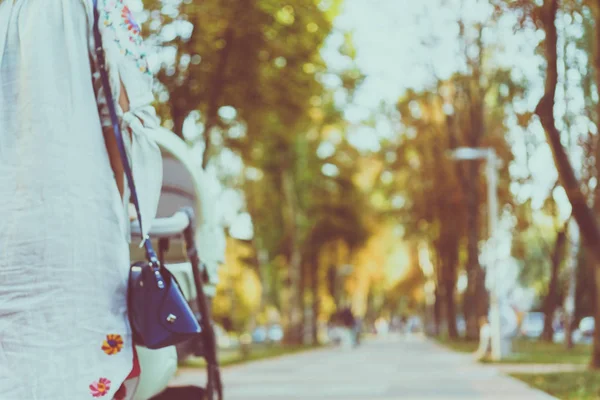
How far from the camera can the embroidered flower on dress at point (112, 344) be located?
9.84ft

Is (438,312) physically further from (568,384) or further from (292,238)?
(568,384)

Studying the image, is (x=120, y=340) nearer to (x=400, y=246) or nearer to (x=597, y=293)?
(x=597, y=293)

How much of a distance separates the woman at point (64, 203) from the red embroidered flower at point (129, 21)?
0.18 feet

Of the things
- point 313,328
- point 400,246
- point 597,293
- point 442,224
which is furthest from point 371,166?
point 597,293

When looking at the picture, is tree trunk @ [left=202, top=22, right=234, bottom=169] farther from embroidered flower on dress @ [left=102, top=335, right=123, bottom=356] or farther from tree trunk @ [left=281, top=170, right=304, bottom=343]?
tree trunk @ [left=281, top=170, right=304, bottom=343]

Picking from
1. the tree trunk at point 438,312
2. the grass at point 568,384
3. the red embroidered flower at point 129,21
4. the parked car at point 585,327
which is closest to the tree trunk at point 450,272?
the tree trunk at point 438,312

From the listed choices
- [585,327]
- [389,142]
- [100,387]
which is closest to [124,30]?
[100,387]

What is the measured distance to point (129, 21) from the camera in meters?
3.33

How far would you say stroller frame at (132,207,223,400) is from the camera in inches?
141

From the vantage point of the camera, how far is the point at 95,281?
300 centimetres

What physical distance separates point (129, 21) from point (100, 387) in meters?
1.04

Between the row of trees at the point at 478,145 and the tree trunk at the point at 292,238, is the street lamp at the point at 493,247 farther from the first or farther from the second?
the tree trunk at the point at 292,238

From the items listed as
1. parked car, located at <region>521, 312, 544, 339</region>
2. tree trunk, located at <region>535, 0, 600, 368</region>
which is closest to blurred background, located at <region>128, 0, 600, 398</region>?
tree trunk, located at <region>535, 0, 600, 368</region>

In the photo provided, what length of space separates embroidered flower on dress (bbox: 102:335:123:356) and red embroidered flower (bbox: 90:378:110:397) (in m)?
0.08
